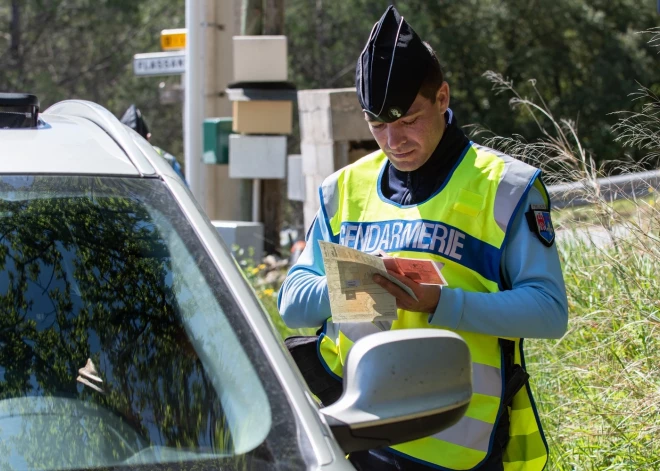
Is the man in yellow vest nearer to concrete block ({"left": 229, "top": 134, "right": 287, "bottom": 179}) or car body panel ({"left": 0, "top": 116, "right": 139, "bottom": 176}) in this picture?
car body panel ({"left": 0, "top": 116, "right": 139, "bottom": 176})

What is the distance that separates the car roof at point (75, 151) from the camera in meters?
2.28

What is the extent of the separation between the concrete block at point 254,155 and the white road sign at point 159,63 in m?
1.11

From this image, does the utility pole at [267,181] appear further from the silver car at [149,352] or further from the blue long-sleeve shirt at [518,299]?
the silver car at [149,352]

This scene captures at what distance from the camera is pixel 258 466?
175 centimetres

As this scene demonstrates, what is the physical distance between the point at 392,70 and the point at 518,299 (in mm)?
618

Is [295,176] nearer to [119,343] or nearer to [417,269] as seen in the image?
[417,269]

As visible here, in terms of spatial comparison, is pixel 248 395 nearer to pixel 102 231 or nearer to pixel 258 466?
pixel 258 466

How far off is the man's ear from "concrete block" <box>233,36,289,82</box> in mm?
6355

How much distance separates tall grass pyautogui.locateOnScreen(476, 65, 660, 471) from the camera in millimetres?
3537

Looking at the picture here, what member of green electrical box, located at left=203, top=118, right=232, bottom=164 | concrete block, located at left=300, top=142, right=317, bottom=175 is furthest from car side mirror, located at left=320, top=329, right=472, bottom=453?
green electrical box, located at left=203, top=118, right=232, bottom=164

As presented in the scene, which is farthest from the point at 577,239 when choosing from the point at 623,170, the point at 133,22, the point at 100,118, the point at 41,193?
the point at 133,22

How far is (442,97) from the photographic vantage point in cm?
258

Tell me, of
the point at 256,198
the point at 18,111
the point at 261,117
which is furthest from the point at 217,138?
the point at 18,111

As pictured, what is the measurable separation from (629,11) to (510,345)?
3063cm
